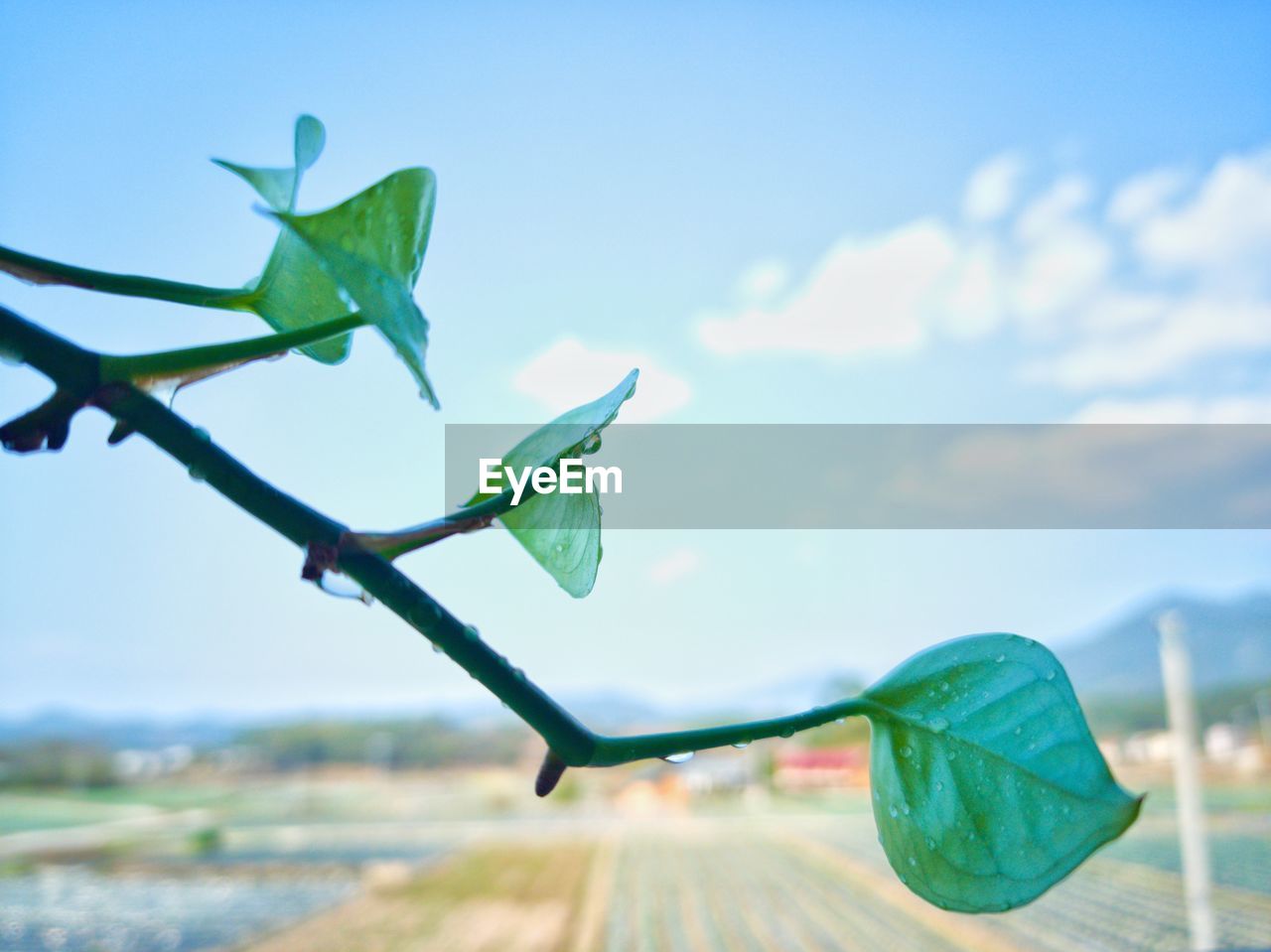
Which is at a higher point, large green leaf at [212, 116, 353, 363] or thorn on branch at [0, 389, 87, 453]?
large green leaf at [212, 116, 353, 363]

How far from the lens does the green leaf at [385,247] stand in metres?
0.05

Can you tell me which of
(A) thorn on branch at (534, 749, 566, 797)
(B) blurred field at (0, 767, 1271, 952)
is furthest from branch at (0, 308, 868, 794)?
(B) blurred field at (0, 767, 1271, 952)

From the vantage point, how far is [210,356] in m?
0.07

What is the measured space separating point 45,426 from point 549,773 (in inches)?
1.5

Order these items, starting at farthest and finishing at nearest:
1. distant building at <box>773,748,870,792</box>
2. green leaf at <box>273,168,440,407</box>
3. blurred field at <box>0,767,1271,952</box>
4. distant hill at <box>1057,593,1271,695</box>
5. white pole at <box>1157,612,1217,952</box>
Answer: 1. distant building at <box>773,748,870,792</box>
2. distant hill at <box>1057,593,1271,695</box>
3. blurred field at <box>0,767,1271,952</box>
4. white pole at <box>1157,612,1217,952</box>
5. green leaf at <box>273,168,440,407</box>

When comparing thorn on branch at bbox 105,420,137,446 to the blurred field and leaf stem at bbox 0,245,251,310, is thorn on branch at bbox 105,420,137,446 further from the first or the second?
the blurred field

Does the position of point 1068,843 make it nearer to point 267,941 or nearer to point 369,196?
point 369,196

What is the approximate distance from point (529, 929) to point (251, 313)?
7550mm

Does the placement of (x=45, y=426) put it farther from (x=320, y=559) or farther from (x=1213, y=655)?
(x=1213, y=655)

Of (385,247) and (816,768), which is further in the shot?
(816,768)

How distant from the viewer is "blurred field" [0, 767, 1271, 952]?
6363 mm

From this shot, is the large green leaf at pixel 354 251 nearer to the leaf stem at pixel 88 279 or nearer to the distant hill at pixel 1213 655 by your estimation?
the leaf stem at pixel 88 279

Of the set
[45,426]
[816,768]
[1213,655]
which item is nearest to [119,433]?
[45,426]

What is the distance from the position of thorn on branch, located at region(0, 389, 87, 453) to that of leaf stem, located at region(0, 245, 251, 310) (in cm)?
1
